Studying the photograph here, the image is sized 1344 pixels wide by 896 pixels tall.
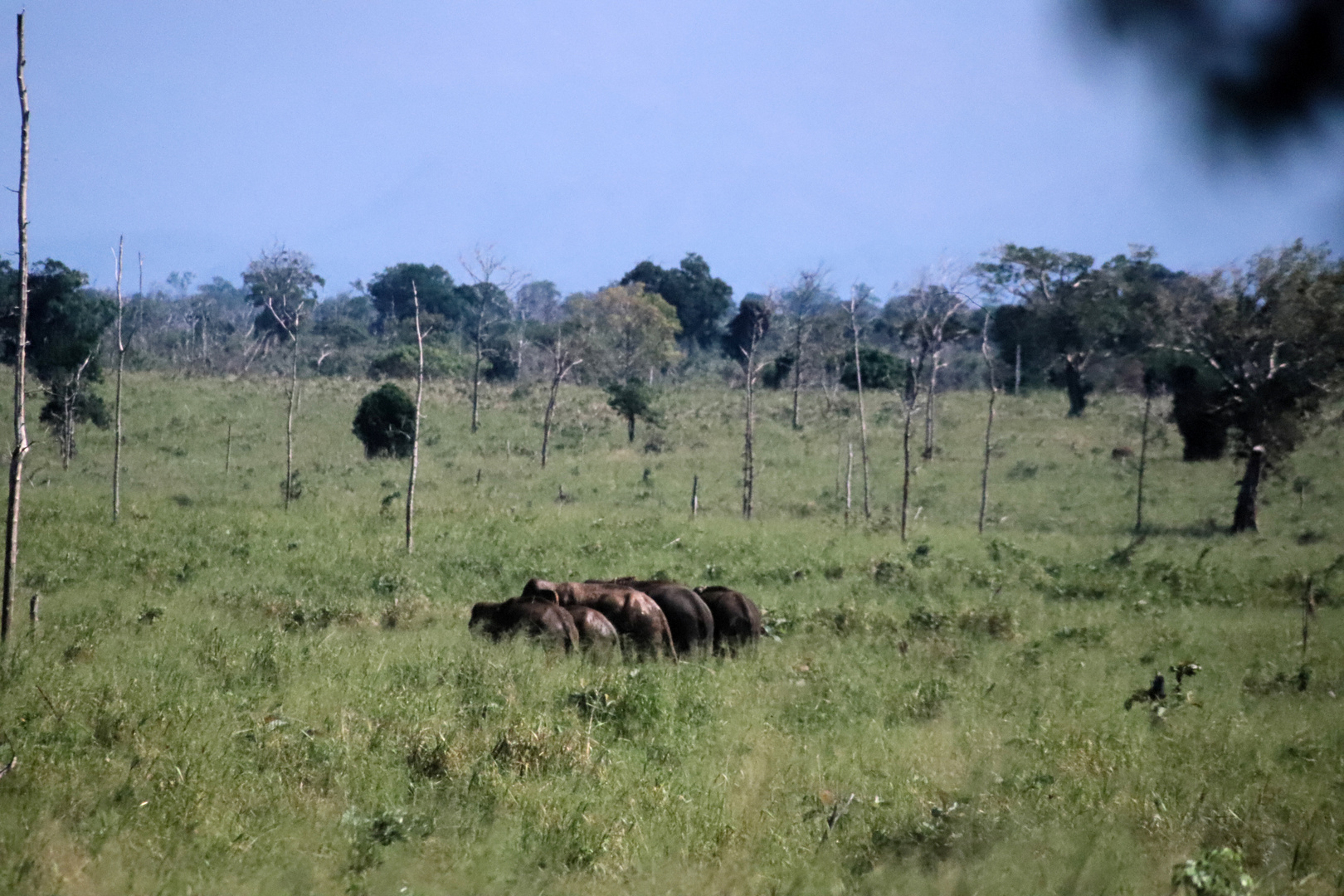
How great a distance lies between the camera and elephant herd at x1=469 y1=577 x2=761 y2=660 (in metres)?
13.4

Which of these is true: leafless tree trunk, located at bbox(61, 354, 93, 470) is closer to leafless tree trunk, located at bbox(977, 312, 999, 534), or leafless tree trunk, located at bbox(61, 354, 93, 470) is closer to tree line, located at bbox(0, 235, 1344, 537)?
tree line, located at bbox(0, 235, 1344, 537)

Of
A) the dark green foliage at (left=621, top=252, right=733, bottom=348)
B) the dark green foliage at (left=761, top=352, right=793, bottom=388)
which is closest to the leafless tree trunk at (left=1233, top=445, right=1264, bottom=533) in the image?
the dark green foliage at (left=761, top=352, right=793, bottom=388)

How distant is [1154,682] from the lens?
1030 cm

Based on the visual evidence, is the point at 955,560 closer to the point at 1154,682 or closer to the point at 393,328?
the point at 1154,682

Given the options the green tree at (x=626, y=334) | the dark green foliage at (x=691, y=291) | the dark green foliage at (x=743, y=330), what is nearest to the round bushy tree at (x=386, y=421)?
the green tree at (x=626, y=334)

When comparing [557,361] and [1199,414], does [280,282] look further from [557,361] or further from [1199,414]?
[1199,414]

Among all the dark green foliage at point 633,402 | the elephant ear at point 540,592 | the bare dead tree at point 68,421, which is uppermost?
the dark green foliage at point 633,402

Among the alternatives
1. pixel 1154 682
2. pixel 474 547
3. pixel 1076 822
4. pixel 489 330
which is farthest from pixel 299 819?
pixel 489 330

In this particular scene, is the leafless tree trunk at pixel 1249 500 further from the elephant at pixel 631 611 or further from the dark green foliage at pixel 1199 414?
the elephant at pixel 631 611

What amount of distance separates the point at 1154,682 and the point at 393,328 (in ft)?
255

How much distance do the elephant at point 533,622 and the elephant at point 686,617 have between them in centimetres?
167

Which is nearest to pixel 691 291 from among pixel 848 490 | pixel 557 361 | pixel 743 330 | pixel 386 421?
pixel 743 330

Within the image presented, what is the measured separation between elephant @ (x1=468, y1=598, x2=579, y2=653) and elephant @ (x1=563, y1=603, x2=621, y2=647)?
0.40 feet

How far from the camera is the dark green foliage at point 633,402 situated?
150 feet
